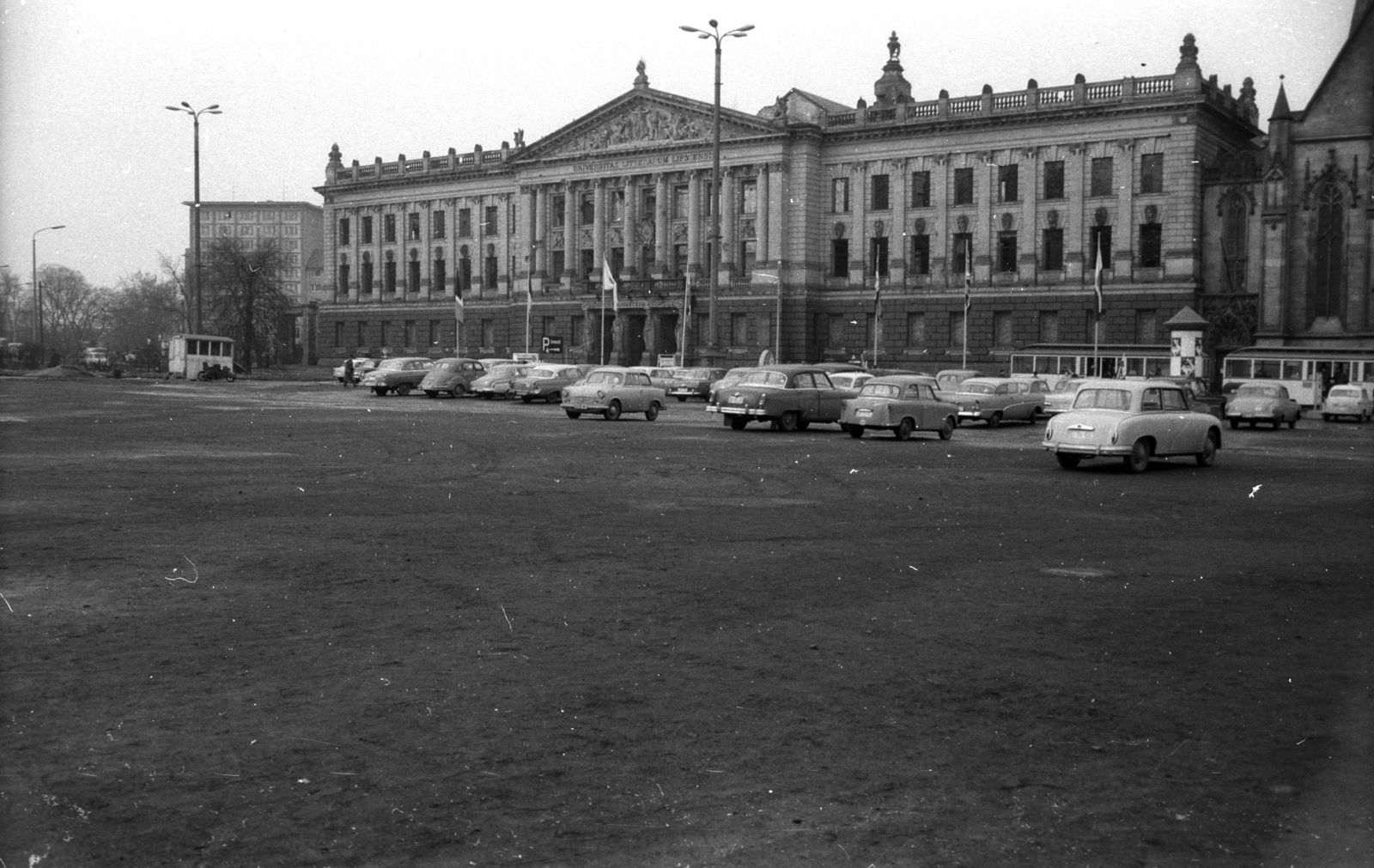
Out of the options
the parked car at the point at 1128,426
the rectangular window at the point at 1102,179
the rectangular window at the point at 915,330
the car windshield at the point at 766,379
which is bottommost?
the parked car at the point at 1128,426

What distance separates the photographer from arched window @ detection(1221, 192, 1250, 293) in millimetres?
66938

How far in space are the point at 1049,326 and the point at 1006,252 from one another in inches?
206

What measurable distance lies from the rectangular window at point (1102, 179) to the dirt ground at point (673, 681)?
58.9m

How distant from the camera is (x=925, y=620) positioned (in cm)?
909

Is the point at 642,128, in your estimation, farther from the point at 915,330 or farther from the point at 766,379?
the point at 766,379

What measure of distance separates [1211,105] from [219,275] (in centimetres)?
6587

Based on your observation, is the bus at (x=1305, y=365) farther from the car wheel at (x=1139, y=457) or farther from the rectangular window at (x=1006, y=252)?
the car wheel at (x=1139, y=457)

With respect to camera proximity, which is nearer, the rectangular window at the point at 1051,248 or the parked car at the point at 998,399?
the parked car at the point at 998,399

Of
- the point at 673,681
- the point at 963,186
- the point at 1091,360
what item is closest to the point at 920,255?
the point at 963,186

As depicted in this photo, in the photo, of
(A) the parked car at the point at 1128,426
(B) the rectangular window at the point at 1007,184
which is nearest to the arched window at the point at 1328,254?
(B) the rectangular window at the point at 1007,184

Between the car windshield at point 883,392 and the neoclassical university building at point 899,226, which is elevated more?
the neoclassical university building at point 899,226

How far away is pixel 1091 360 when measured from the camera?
6681 cm

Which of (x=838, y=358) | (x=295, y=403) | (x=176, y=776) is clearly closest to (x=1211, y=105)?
(x=838, y=358)

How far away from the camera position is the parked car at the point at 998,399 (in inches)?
1542
